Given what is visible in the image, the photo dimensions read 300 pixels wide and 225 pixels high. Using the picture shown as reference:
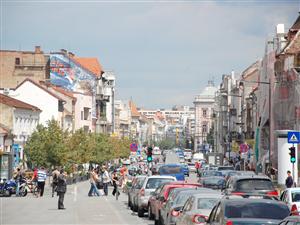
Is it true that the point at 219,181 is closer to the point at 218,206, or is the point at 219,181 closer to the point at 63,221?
the point at 63,221

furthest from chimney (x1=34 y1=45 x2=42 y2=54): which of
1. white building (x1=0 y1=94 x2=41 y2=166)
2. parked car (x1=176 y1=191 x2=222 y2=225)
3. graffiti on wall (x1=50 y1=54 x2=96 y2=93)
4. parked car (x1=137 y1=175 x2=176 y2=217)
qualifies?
parked car (x1=176 y1=191 x2=222 y2=225)

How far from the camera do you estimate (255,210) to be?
707 inches

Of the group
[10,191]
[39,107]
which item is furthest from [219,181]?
[39,107]

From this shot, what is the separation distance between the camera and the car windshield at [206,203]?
72.3ft

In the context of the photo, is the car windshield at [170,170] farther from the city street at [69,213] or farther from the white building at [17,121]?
the white building at [17,121]

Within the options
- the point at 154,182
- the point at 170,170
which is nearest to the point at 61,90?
the point at 170,170

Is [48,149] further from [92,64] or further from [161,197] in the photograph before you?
[92,64]

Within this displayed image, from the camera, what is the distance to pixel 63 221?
33094mm

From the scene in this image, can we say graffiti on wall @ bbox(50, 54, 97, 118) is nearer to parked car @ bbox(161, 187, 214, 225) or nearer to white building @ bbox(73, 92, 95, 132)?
white building @ bbox(73, 92, 95, 132)

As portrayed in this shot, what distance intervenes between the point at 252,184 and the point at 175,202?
6713mm

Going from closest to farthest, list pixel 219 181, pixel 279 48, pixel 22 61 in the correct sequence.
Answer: pixel 219 181
pixel 279 48
pixel 22 61

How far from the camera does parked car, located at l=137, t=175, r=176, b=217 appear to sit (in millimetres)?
36272

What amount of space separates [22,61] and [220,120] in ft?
234

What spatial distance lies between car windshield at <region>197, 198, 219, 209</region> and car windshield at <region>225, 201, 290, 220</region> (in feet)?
12.7
